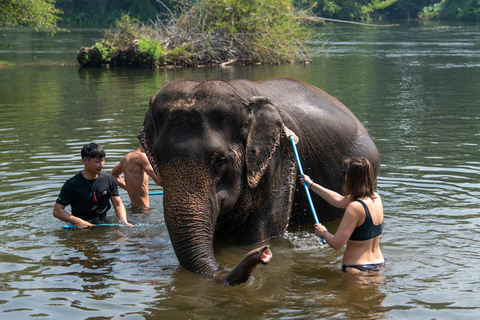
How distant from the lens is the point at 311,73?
26125 millimetres

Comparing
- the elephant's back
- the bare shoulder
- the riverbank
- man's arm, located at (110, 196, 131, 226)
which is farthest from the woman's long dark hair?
the riverbank

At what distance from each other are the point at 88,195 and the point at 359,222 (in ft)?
11.5

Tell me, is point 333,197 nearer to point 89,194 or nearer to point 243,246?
point 243,246

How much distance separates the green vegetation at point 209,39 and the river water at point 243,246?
12896 millimetres

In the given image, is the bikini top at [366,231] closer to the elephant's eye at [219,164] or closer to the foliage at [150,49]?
the elephant's eye at [219,164]

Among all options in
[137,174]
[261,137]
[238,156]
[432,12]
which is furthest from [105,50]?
[432,12]

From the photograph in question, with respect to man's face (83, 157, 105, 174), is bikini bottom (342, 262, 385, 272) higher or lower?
lower

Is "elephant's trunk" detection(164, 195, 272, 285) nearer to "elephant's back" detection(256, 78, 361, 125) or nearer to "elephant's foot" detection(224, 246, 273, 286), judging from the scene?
"elephant's foot" detection(224, 246, 273, 286)

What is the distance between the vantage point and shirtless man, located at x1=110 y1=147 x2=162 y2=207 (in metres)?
8.31

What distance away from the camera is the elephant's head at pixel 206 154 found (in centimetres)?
543

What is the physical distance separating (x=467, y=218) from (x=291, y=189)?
2.66m

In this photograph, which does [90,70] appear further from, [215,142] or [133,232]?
[215,142]

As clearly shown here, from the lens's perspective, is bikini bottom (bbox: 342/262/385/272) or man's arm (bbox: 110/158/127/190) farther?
man's arm (bbox: 110/158/127/190)

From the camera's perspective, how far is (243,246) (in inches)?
267
